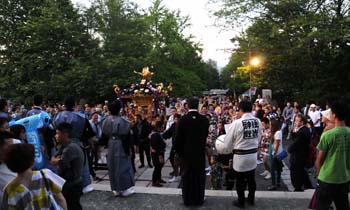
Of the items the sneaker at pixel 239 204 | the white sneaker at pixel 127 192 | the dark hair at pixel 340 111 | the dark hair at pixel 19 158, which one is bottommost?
the sneaker at pixel 239 204

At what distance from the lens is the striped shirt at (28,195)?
2.97 metres

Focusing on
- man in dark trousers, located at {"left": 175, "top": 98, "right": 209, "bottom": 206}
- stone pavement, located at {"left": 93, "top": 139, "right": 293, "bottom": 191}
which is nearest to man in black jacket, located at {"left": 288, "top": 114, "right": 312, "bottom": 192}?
stone pavement, located at {"left": 93, "top": 139, "right": 293, "bottom": 191}

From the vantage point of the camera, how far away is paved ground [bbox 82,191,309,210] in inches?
233

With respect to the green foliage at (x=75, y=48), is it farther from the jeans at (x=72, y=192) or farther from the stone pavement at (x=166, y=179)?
the jeans at (x=72, y=192)

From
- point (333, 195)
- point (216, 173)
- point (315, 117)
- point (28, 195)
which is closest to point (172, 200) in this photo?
point (216, 173)

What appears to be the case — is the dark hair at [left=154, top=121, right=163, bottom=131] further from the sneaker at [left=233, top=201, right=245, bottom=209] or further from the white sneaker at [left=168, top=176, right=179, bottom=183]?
the sneaker at [left=233, top=201, right=245, bottom=209]

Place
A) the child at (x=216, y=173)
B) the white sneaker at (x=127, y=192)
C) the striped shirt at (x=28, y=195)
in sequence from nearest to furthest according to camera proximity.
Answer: the striped shirt at (x=28, y=195), the white sneaker at (x=127, y=192), the child at (x=216, y=173)

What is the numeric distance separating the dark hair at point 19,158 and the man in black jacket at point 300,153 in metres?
5.55

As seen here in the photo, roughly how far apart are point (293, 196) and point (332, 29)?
1346 cm

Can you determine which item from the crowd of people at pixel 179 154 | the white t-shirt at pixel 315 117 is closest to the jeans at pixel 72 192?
the crowd of people at pixel 179 154

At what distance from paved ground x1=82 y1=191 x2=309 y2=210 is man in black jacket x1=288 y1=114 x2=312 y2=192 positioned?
1.08 meters

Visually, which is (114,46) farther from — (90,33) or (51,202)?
(51,202)

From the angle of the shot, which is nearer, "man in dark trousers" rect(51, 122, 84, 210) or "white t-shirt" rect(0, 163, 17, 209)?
"white t-shirt" rect(0, 163, 17, 209)

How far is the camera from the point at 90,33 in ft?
96.8
